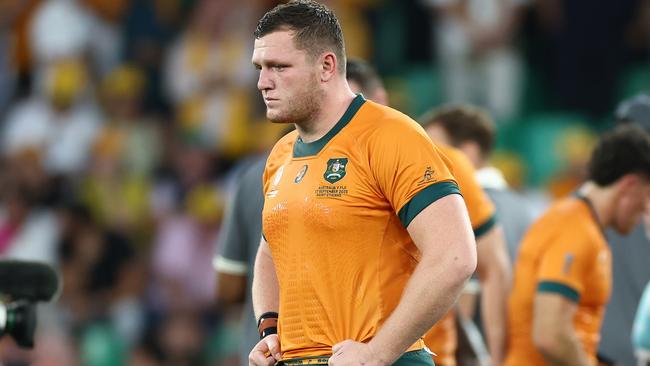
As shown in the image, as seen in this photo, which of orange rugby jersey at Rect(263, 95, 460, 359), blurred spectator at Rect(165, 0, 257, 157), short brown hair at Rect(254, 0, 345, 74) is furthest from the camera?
blurred spectator at Rect(165, 0, 257, 157)

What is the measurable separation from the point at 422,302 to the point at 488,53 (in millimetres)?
8061

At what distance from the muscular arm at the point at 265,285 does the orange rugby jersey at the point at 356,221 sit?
0.34m

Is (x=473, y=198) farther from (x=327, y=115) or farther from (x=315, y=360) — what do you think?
(x=315, y=360)

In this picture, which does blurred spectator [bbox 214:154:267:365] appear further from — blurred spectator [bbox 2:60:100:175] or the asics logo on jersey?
blurred spectator [bbox 2:60:100:175]

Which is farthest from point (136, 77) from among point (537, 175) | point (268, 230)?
point (268, 230)

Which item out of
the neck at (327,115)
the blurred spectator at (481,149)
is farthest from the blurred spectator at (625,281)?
the neck at (327,115)

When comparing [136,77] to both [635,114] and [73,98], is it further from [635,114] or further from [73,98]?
[635,114]

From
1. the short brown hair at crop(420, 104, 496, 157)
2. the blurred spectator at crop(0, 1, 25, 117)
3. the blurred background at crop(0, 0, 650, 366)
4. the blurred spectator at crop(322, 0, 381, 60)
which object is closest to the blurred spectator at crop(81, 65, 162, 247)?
the blurred background at crop(0, 0, 650, 366)

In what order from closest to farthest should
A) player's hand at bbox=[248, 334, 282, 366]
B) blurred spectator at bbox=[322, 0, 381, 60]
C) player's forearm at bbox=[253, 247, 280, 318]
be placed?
1. player's hand at bbox=[248, 334, 282, 366]
2. player's forearm at bbox=[253, 247, 280, 318]
3. blurred spectator at bbox=[322, 0, 381, 60]

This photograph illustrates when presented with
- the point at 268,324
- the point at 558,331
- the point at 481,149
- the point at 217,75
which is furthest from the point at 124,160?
the point at 268,324

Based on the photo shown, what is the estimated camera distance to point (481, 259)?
20.2 ft

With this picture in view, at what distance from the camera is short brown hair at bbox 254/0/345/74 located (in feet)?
14.1

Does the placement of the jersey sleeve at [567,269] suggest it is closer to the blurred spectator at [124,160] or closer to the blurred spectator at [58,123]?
the blurred spectator at [124,160]

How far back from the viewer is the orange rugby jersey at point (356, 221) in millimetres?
4148
